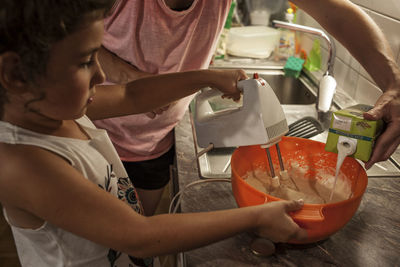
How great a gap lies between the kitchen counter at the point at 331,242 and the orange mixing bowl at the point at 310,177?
0.17ft

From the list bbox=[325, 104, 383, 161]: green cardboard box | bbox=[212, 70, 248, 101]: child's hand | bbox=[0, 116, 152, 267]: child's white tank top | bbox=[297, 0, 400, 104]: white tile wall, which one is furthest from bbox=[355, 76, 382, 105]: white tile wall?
bbox=[0, 116, 152, 267]: child's white tank top

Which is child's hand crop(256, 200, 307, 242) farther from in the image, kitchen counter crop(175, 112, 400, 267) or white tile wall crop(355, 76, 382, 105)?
white tile wall crop(355, 76, 382, 105)

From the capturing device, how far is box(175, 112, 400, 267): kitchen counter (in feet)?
2.59

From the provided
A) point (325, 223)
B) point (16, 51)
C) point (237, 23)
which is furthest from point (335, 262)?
point (237, 23)

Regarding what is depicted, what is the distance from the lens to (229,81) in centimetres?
98

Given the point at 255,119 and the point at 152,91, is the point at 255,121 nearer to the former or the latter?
the point at 255,119

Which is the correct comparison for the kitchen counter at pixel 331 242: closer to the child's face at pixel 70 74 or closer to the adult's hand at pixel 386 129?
the adult's hand at pixel 386 129

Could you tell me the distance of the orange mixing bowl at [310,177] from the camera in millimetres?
748

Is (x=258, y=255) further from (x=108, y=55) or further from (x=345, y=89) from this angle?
(x=345, y=89)

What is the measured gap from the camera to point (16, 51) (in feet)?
1.84

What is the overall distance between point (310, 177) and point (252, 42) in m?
1.20

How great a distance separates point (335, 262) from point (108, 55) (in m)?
0.90

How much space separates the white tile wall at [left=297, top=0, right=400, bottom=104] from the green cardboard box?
20.6 inches

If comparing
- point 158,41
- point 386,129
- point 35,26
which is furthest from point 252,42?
point 35,26
